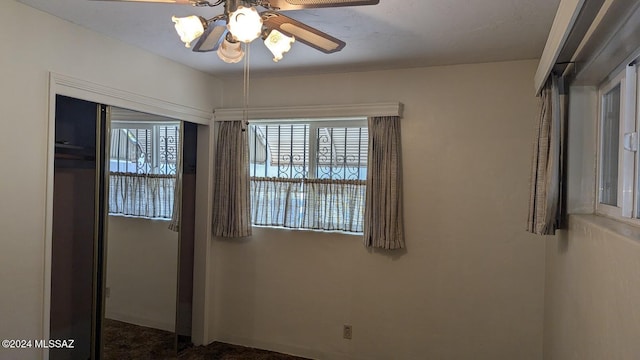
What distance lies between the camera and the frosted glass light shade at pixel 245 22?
1436mm

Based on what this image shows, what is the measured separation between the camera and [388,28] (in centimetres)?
232

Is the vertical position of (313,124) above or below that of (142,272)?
above

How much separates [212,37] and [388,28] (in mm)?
1032

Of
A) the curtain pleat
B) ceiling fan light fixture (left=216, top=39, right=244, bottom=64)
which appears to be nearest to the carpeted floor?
the curtain pleat

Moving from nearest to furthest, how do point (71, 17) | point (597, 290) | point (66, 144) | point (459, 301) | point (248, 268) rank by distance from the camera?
1. point (597, 290)
2. point (71, 17)
3. point (66, 144)
4. point (459, 301)
5. point (248, 268)

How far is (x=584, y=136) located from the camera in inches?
79.3

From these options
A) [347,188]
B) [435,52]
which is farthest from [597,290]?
[347,188]

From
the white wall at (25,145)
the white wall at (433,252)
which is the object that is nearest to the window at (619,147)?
the white wall at (433,252)

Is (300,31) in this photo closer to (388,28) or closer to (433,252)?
(388,28)

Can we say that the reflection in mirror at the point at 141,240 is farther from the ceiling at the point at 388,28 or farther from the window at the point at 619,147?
the window at the point at 619,147

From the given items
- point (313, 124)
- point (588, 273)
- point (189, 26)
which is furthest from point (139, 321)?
point (588, 273)

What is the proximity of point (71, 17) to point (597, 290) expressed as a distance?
2850mm

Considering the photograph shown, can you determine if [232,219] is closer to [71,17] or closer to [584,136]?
[71,17]

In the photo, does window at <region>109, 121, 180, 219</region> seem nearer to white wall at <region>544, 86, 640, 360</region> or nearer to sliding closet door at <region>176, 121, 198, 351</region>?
sliding closet door at <region>176, 121, 198, 351</region>
